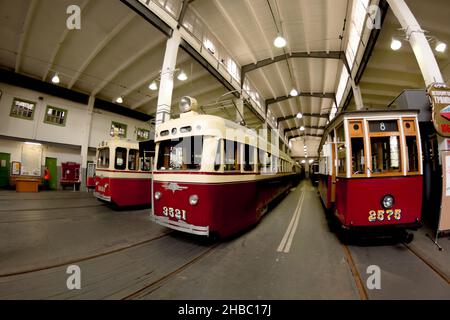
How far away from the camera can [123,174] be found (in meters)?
6.47

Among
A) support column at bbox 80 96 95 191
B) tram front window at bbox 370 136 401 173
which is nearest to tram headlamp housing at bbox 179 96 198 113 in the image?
tram front window at bbox 370 136 401 173

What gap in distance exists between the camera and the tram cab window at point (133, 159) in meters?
6.76

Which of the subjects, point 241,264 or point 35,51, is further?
point 35,51

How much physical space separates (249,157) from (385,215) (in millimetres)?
3034

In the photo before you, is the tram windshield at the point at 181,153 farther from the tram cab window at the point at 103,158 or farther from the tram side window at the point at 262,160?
the tram cab window at the point at 103,158

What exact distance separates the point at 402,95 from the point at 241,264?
21.7ft

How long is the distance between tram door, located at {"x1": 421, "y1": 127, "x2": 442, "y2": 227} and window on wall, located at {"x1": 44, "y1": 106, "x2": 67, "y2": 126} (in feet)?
63.0

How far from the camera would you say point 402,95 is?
16.2 ft

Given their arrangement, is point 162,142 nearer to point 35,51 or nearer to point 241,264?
point 241,264

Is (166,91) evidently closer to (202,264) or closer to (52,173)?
(202,264)

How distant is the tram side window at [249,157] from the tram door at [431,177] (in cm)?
504

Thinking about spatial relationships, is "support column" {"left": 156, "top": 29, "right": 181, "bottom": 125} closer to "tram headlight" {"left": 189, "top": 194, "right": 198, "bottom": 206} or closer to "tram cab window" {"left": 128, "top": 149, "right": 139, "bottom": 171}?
"tram cab window" {"left": 128, "top": 149, "right": 139, "bottom": 171}

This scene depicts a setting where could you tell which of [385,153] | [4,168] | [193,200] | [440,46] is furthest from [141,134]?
[440,46]
